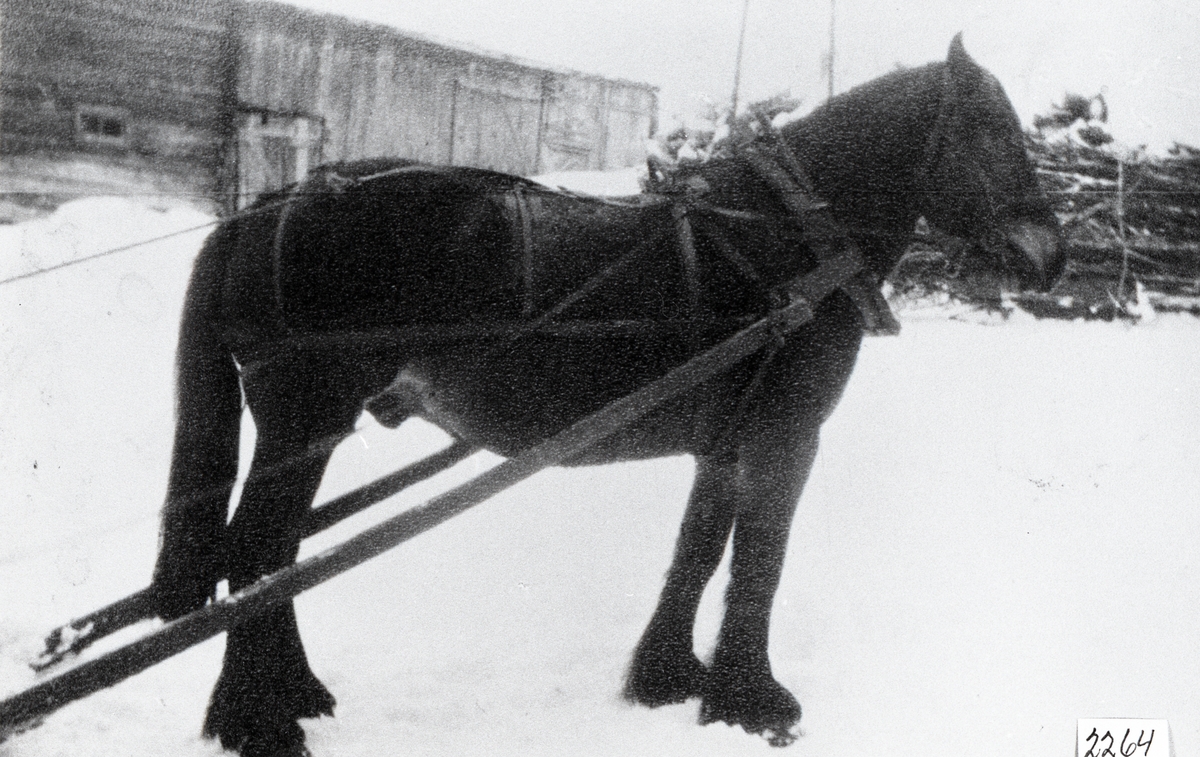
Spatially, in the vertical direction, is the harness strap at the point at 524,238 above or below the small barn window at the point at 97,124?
below

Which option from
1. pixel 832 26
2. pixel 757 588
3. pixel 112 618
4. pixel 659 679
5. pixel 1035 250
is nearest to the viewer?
pixel 112 618

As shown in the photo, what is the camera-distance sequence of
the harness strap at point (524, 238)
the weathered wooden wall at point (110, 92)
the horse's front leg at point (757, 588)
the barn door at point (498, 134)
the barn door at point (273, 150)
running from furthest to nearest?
the barn door at point (498, 134) → the barn door at point (273, 150) → the horse's front leg at point (757, 588) → the weathered wooden wall at point (110, 92) → the harness strap at point (524, 238)

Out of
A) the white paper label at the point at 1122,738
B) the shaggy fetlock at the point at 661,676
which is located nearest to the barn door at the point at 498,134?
the shaggy fetlock at the point at 661,676

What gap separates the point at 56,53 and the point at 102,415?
100 centimetres

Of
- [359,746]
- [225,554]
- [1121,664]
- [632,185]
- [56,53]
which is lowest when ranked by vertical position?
[359,746]

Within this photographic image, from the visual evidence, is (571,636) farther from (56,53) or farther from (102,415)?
(56,53)

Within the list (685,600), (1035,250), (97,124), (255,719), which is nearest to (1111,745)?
(685,600)

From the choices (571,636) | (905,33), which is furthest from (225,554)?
(905,33)

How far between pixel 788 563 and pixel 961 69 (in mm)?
1591

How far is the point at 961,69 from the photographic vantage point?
2.25 metres

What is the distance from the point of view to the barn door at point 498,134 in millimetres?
2682

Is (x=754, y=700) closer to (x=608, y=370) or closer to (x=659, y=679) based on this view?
(x=659, y=679)

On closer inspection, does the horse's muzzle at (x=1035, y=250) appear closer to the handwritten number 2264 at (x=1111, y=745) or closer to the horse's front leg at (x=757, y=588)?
the horse's front leg at (x=757, y=588)

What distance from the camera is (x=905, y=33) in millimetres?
2578
